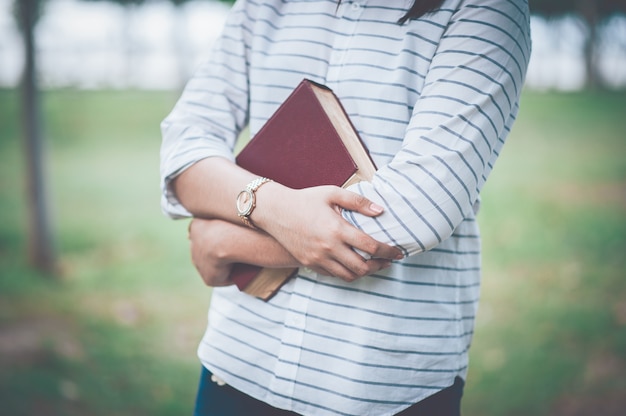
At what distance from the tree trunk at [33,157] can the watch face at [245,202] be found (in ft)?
14.9

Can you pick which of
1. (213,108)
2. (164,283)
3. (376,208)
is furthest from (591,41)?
(376,208)

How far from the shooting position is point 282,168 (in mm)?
1363

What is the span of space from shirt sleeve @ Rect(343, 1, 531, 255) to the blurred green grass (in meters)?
2.76

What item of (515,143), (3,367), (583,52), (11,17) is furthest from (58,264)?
(583,52)

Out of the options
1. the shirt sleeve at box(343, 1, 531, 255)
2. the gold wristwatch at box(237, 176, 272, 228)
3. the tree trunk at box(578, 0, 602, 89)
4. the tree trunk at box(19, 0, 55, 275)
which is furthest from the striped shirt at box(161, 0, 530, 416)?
the tree trunk at box(578, 0, 602, 89)

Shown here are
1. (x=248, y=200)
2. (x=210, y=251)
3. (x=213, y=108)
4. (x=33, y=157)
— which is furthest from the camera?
(x=33, y=157)

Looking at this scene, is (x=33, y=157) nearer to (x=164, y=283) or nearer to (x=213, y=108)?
(x=164, y=283)

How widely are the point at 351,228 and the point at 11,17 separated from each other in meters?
5.67

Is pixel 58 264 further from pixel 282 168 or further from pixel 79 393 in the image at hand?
pixel 282 168

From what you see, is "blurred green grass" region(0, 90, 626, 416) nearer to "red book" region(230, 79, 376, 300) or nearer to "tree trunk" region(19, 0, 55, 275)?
"tree trunk" region(19, 0, 55, 275)

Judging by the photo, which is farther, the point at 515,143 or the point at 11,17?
the point at 515,143

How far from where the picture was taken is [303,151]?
4.34ft

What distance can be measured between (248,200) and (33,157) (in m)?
4.64

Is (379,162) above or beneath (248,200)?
above
